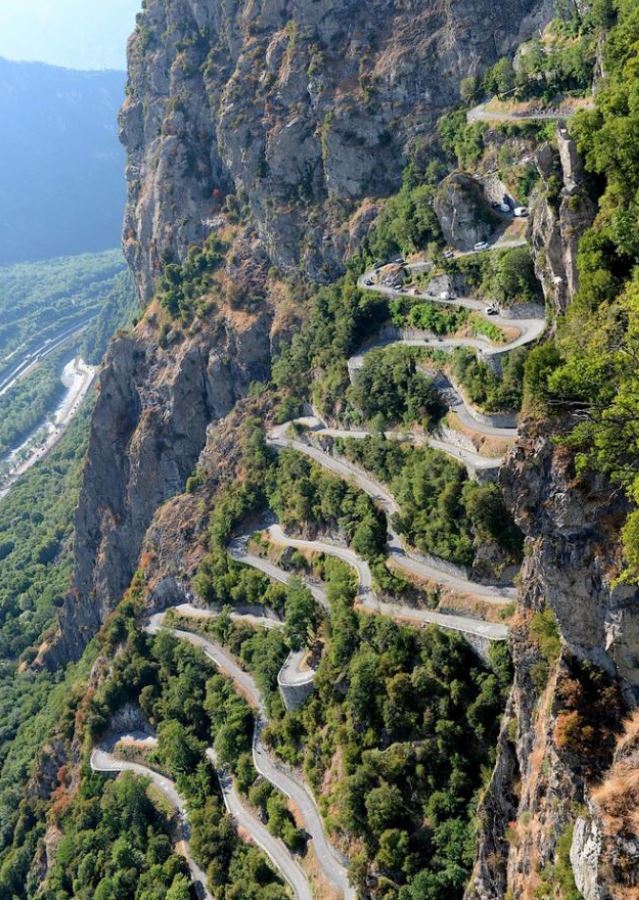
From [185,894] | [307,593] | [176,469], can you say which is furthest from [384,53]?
[185,894]

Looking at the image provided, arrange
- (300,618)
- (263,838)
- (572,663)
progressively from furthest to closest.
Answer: (300,618) < (263,838) < (572,663)

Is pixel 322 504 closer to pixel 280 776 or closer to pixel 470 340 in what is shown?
pixel 470 340

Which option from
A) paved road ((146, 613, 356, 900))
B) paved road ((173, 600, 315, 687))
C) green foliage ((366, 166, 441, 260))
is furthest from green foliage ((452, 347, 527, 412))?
paved road ((146, 613, 356, 900))

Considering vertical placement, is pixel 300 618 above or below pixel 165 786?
above

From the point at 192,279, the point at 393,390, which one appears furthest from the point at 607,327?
the point at 192,279

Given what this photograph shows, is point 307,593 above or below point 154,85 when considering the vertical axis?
below

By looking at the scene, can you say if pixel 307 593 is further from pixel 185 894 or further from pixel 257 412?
pixel 257 412
